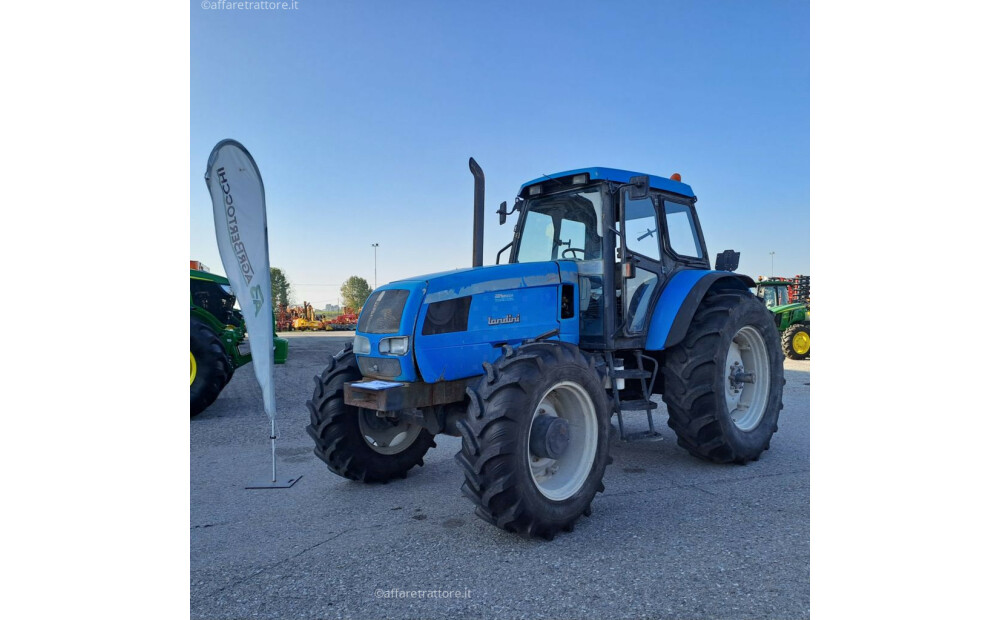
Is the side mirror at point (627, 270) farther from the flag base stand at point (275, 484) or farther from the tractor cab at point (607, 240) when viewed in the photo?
the flag base stand at point (275, 484)

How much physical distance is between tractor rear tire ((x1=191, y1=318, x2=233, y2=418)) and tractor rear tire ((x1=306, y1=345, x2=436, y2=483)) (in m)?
3.56

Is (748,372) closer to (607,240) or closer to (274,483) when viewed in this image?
(607,240)

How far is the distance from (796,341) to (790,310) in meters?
0.77

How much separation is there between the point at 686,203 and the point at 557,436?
2.96 metres

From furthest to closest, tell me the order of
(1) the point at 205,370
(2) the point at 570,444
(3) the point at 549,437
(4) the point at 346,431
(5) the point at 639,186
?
(1) the point at 205,370, (4) the point at 346,431, (5) the point at 639,186, (2) the point at 570,444, (3) the point at 549,437

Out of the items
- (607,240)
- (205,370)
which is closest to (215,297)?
(205,370)

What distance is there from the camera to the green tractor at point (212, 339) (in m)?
7.33

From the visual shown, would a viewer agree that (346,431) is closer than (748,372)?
Yes

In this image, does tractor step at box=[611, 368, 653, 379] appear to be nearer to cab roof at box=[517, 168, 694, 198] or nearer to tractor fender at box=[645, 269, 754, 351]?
tractor fender at box=[645, 269, 754, 351]

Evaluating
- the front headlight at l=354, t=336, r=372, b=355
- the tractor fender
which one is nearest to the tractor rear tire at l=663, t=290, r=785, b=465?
the tractor fender

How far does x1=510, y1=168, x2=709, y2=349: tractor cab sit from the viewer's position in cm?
454

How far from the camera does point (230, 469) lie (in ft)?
16.7

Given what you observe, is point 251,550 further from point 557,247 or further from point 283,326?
point 283,326

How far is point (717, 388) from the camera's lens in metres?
4.59
